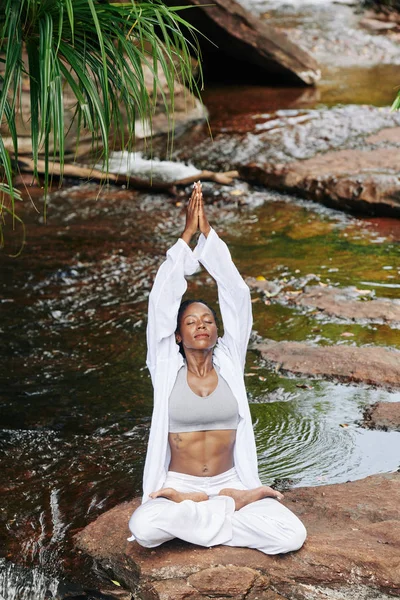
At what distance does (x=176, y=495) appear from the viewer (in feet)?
13.3

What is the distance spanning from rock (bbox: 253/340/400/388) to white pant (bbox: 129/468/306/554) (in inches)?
88.7

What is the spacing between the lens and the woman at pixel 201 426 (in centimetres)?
395

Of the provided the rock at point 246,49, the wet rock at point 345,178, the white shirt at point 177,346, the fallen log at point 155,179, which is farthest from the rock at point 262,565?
the rock at point 246,49

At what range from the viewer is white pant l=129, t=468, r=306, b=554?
12.8ft

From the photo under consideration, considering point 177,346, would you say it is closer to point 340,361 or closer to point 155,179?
point 340,361

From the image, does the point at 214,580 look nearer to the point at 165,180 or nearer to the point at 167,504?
the point at 167,504

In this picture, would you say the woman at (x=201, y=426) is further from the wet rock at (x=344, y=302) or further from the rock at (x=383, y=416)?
the wet rock at (x=344, y=302)

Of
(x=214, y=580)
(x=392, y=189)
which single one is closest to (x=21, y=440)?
(x=214, y=580)

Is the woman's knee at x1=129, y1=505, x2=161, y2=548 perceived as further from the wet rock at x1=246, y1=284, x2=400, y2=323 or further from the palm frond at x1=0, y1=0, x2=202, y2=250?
the wet rock at x1=246, y1=284, x2=400, y2=323

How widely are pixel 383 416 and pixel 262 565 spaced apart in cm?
197

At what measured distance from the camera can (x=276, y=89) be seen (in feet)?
47.1

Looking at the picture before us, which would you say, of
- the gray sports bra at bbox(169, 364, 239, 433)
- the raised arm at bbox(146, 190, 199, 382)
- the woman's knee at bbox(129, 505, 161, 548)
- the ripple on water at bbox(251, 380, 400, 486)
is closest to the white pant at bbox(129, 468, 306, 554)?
the woman's knee at bbox(129, 505, 161, 548)

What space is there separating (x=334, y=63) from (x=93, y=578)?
1348 cm

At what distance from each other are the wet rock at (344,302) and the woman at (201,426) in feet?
9.43
